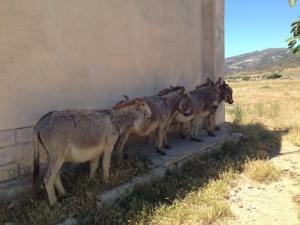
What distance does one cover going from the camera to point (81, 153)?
534 cm

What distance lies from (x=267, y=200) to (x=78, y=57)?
13.7 ft

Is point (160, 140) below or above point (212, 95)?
below

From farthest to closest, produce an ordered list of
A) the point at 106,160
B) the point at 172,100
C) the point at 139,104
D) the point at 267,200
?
the point at 172,100, the point at 139,104, the point at 267,200, the point at 106,160

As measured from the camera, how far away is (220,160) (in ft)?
28.3

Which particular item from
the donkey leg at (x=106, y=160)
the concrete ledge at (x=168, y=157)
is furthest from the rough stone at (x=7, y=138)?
the concrete ledge at (x=168, y=157)

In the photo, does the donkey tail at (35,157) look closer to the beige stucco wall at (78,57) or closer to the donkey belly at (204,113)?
the beige stucco wall at (78,57)

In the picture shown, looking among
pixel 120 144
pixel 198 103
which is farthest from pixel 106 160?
pixel 198 103

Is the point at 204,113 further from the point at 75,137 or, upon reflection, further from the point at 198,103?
the point at 75,137

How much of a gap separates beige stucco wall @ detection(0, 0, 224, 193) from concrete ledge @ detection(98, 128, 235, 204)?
1.32m

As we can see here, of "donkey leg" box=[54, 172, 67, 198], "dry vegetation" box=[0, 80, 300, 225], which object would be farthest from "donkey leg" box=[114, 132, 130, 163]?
"donkey leg" box=[54, 172, 67, 198]

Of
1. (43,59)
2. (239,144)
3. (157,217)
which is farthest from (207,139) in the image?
(43,59)

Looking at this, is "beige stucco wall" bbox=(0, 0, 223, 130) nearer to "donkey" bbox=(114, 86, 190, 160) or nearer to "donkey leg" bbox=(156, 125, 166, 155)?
"donkey" bbox=(114, 86, 190, 160)

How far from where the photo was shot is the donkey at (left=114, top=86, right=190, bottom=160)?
7668 mm

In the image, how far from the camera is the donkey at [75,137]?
5.02m
